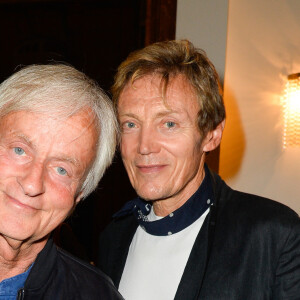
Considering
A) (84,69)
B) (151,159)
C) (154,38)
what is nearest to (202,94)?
(151,159)

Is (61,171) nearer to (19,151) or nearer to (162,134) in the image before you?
(19,151)

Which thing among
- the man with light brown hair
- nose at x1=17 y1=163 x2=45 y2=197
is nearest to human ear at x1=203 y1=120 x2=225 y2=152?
the man with light brown hair

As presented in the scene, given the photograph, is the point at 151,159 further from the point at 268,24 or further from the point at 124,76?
the point at 268,24

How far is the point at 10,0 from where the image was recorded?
3.88m

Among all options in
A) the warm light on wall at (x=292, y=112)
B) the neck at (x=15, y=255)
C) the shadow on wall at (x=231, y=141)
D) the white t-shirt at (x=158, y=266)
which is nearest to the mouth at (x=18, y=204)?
the neck at (x=15, y=255)

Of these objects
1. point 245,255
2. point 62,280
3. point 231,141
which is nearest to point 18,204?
point 62,280

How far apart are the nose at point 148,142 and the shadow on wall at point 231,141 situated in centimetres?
147

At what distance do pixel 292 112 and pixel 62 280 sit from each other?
2168mm

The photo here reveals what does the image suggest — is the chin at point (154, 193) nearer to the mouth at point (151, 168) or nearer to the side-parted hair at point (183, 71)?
the mouth at point (151, 168)

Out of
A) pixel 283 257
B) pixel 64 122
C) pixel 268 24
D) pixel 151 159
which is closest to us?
pixel 64 122

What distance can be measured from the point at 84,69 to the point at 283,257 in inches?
97.2

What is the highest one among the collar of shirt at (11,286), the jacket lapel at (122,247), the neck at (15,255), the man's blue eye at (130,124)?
the man's blue eye at (130,124)

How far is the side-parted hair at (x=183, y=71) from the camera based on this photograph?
2.03 meters

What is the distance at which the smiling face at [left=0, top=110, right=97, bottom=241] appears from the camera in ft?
5.22
